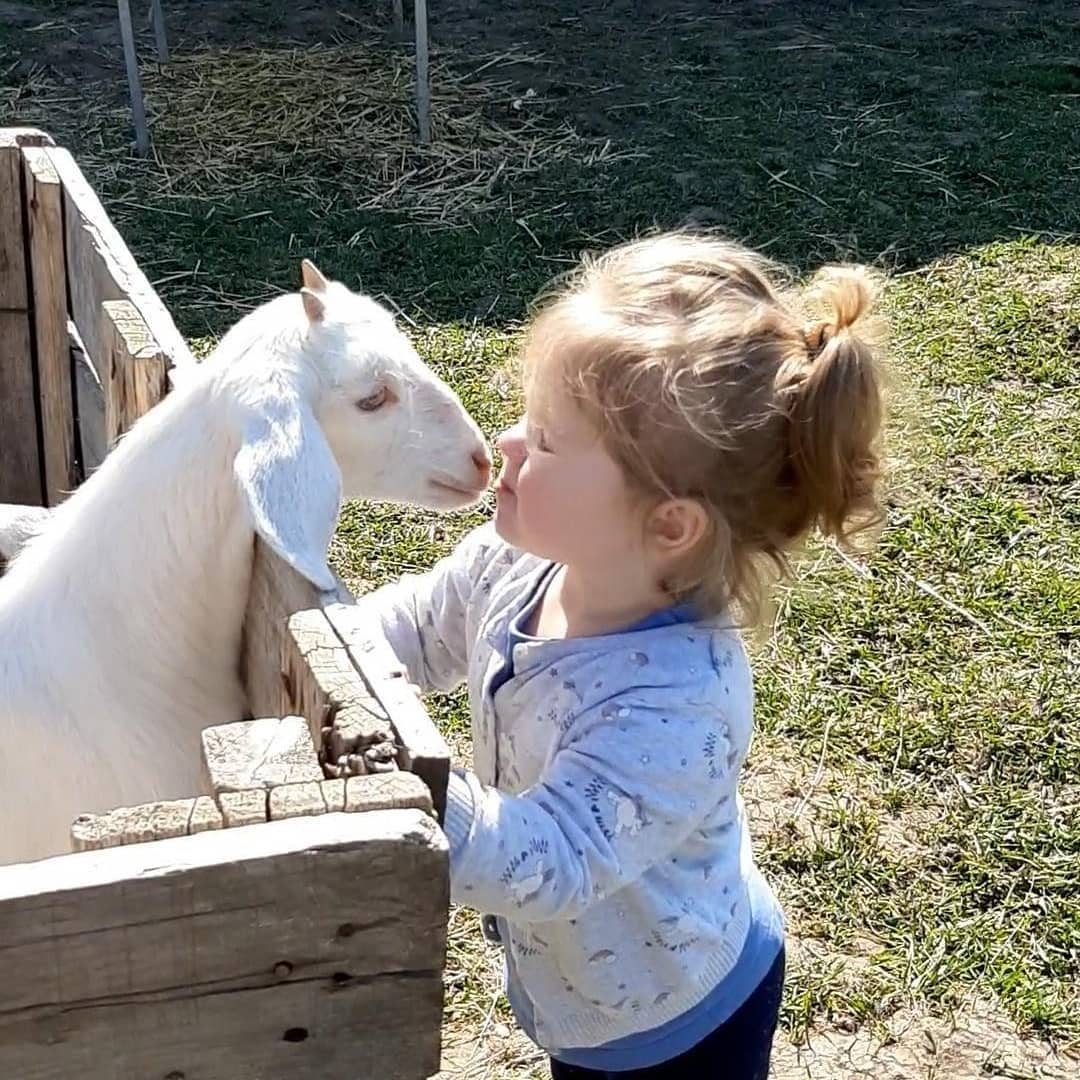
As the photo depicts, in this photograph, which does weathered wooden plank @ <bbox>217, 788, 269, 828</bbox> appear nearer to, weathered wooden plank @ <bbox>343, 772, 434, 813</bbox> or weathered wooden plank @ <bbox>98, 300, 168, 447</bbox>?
weathered wooden plank @ <bbox>343, 772, 434, 813</bbox>

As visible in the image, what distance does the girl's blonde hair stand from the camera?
1.69 metres

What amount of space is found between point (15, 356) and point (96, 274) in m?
0.52

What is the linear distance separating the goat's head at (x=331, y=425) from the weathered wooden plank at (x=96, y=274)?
304mm

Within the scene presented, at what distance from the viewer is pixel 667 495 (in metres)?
1.72

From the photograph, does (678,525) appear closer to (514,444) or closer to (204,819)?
(514,444)

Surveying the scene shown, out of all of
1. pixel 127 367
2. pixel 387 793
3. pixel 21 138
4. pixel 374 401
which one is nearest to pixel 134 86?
pixel 21 138

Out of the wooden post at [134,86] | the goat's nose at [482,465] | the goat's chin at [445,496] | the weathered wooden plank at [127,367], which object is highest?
the weathered wooden plank at [127,367]

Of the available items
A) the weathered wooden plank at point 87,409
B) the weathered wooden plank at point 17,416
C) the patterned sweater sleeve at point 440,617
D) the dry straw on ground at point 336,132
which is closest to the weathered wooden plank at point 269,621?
the patterned sweater sleeve at point 440,617

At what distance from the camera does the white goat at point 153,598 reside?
1990 mm

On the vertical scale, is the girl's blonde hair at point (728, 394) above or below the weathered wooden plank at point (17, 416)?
above

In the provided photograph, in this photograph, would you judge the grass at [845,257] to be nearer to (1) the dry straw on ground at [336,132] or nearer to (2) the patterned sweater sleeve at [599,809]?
(1) the dry straw on ground at [336,132]

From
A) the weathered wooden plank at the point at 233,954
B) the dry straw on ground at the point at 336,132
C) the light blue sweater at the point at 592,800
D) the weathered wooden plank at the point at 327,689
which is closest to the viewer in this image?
the weathered wooden plank at the point at 233,954

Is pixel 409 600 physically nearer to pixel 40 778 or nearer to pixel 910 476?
pixel 40 778

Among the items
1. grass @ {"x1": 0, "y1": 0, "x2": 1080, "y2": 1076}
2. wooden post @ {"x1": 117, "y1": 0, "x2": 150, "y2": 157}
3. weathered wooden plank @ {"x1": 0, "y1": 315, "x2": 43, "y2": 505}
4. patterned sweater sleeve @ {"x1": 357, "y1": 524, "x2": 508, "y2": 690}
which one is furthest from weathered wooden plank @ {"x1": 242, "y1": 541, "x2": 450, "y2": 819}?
wooden post @ {"x1": 117, "y1": 0, "x2": 150, "y2": 157}
